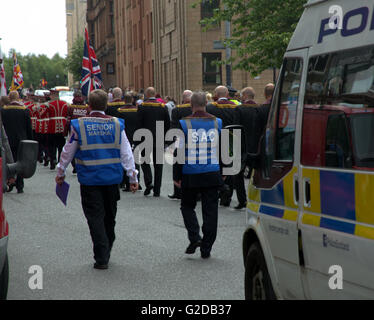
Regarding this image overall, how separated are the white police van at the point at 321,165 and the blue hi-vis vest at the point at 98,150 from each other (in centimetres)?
344

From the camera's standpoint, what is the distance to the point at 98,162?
9.12 meters

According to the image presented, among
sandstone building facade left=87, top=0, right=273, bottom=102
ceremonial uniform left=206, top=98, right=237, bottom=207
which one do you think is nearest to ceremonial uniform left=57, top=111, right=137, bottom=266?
ceremonial uniform left=206, top=98, right=237, bottom=207

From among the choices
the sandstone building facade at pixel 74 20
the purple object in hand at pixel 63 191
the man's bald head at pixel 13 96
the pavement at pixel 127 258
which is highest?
the sandstone building facade at pixel 74 20

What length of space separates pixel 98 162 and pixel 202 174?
121 cm

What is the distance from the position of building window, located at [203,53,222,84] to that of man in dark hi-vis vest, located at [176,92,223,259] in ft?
112

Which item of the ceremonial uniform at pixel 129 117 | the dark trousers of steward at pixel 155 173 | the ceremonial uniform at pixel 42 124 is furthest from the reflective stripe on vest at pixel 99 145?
the ceremonial uniform at pixel 42 124

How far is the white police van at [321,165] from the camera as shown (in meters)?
4.33

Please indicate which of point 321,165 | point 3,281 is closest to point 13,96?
point 3,281

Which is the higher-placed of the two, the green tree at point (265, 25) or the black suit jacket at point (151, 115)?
the green tree at point (265, 25)

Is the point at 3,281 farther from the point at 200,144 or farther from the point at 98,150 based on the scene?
the point at 200,144

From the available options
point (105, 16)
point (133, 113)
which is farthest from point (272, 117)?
point (105, 16)

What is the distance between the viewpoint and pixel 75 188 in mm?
18547

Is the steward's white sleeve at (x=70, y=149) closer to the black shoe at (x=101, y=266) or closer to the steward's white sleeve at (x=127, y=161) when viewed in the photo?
the steward's white sleeve at (x=127, y=161)

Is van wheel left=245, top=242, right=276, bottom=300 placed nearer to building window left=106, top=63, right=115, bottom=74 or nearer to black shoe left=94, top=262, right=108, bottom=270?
black shoe left=94, top=262, right=108, bottom=270
